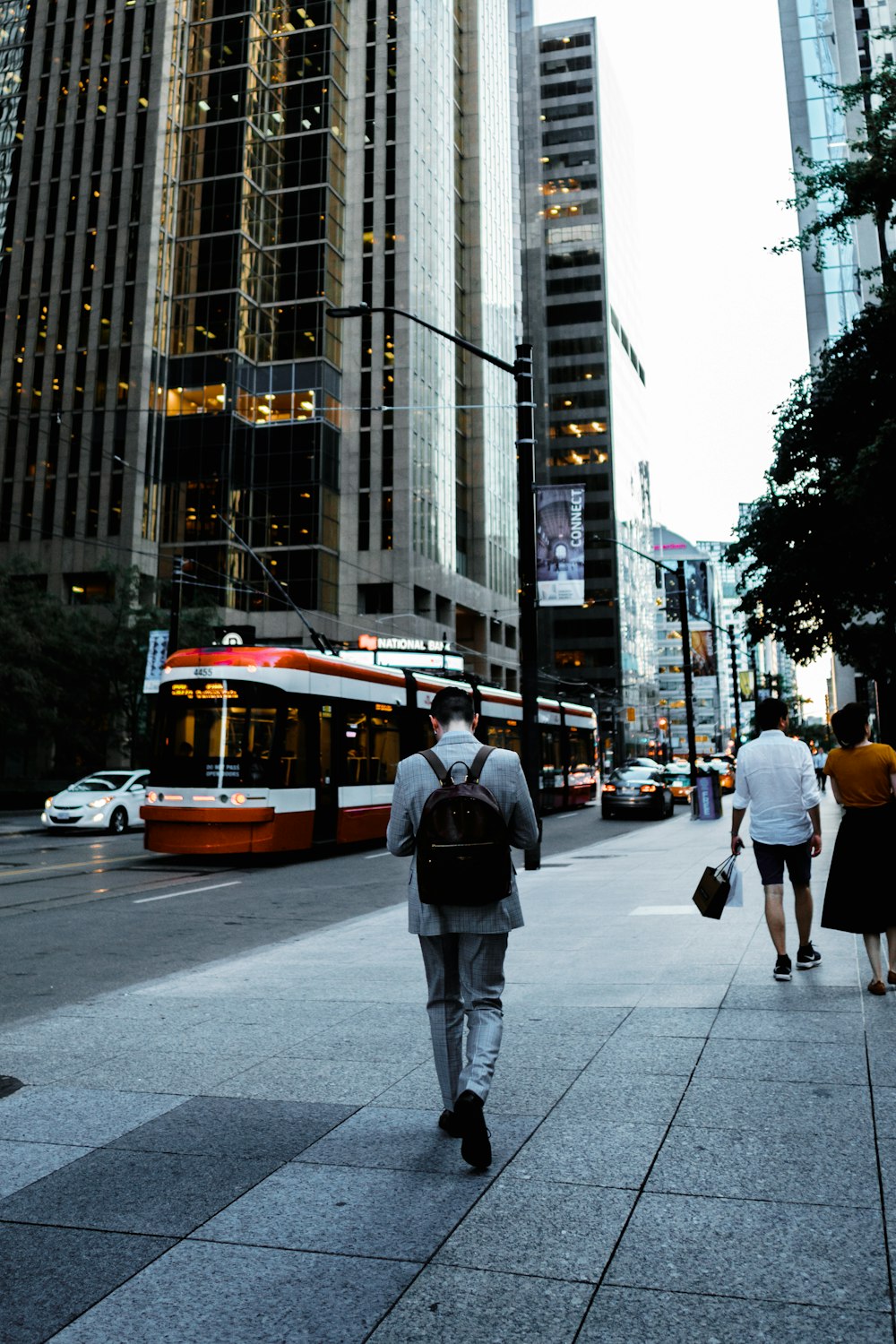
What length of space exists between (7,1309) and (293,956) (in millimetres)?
5923

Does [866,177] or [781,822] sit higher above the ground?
[866,177]

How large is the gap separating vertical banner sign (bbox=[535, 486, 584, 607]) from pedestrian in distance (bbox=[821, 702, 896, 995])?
28.8 feet

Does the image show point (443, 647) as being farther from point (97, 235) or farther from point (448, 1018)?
point (97, 235)

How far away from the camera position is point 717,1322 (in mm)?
2695

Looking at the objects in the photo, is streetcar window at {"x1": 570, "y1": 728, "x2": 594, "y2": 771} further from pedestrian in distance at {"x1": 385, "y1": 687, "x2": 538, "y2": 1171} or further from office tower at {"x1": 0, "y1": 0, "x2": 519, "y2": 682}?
pedestrian in distance at {"x1": 385, "y1": 687, "x2": 538, "y2": 1171}

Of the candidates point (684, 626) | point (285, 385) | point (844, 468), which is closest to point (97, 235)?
point (285, 385)

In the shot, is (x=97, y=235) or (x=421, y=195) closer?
(x=97, y=235)

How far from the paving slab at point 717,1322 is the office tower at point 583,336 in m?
110

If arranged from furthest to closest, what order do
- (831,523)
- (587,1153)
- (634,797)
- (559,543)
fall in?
(634,797) → (831,523) → (559,543) → (587,1153)

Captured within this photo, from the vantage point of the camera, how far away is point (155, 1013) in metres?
6.58

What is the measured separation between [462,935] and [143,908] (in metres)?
9.29

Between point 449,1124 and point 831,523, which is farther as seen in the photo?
point 831,523

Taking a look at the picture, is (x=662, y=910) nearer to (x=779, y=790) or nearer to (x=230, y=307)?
(x=779, y=790)

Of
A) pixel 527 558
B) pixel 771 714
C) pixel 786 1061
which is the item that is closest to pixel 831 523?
pixel 527 558
